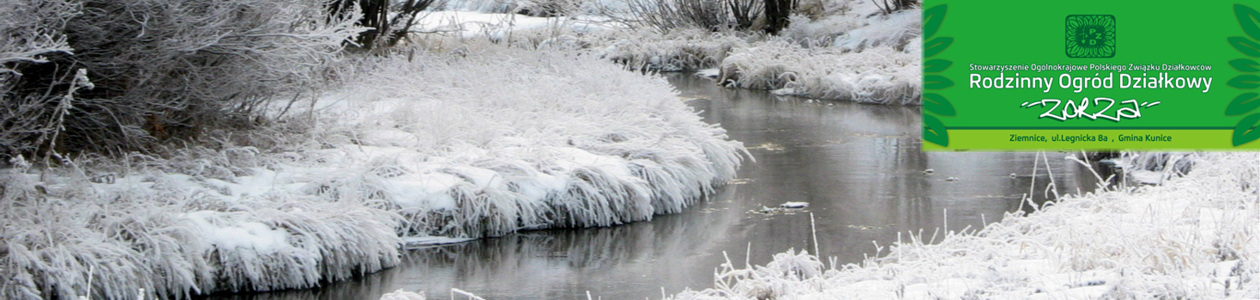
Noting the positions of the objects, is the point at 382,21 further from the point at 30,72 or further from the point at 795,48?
the point at 795,48

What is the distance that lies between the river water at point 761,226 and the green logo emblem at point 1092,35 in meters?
2.15

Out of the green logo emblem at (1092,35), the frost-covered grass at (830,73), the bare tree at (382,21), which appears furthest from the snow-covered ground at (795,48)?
the green logo emblem at (1092,35)

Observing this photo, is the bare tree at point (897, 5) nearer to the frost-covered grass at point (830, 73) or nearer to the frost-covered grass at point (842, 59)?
the frost-covered grass at point (842, 59)

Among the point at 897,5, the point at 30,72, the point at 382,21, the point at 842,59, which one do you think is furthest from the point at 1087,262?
the point at 897,5

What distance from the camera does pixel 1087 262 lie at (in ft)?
15.3

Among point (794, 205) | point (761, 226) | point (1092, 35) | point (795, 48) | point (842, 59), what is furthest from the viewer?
point (795, 48)

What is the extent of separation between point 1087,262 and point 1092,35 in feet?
3.25

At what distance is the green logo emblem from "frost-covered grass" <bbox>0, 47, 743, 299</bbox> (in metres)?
3.70

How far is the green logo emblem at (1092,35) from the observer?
3984 millimetres

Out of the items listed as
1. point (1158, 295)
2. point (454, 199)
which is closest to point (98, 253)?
point (454, 199)

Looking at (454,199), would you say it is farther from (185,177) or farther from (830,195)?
(830,195)

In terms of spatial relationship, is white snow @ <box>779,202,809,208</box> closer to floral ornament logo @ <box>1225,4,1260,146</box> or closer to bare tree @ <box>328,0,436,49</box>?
bare tree @ <box>328,0,436,49</box>

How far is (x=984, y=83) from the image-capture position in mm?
4086

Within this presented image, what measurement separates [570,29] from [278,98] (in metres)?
13.5
